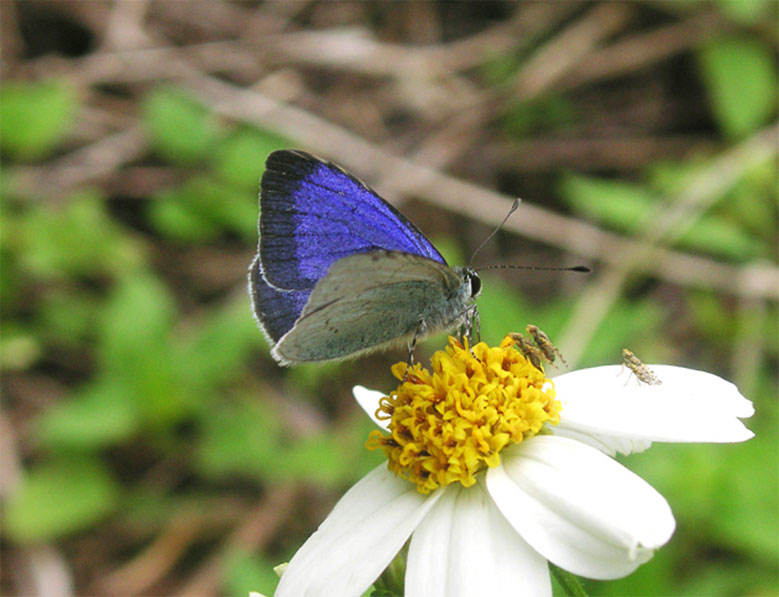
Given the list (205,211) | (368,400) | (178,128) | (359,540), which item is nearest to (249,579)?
(368,400)

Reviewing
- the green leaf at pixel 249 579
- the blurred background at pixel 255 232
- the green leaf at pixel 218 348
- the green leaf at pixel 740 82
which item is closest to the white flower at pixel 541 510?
the blurred background at pixel 255 232

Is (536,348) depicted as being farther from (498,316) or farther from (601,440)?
(498,316)

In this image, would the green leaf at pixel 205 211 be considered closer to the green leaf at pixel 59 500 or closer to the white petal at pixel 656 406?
the green leaf at pixel 59 500

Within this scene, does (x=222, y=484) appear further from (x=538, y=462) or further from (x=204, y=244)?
(x=538, y=462)

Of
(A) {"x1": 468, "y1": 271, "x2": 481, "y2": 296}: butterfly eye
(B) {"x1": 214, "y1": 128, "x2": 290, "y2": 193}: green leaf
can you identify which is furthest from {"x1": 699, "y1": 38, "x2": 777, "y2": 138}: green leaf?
(A) {"x1": 468, "y1": 271, "x2": 481, "y2": 296}: butterfly eye

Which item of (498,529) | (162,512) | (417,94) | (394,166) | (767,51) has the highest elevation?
(417,94)

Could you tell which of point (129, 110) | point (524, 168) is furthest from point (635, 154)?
point (129, 110)
